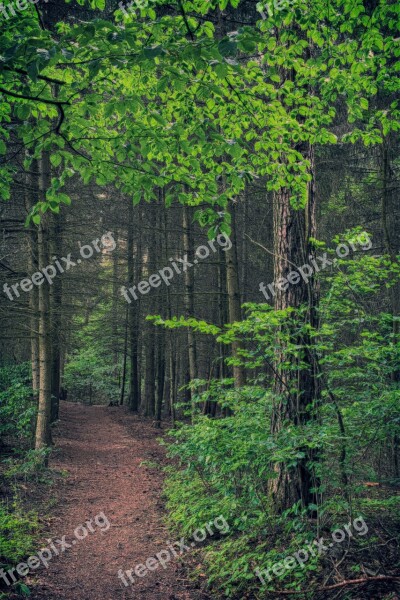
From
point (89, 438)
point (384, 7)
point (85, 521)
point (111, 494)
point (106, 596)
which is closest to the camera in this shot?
point (384, 7)

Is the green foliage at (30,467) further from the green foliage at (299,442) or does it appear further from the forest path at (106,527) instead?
the green foliage at (299,442)

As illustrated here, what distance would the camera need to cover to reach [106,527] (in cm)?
667

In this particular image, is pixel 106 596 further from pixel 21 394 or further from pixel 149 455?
pixel 149 455

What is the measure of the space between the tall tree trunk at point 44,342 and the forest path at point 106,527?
1068 millimetres

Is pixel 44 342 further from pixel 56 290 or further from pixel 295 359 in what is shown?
pixel 295 359

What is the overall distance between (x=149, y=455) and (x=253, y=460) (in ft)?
27.5

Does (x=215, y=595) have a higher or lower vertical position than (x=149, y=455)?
higher

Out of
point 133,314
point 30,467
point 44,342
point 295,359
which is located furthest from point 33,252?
point 133,314

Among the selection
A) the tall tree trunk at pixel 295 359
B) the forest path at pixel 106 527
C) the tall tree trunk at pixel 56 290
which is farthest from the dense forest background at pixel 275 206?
the tall tree trunk at pixel 56 290

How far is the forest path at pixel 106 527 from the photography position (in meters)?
4.69

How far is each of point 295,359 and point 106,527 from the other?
4.34 meters

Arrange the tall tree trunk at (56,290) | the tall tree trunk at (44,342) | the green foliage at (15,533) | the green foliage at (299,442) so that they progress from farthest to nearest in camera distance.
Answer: the tall tree trunk at (56,290), the tall tree trunk at (44,342), the green foliage at (15,533), the green foliage at (299,442)

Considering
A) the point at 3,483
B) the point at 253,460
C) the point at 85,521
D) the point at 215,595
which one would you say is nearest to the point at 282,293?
the point at 253,460

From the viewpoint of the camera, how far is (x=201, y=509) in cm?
602
